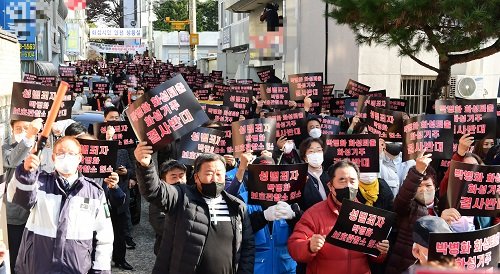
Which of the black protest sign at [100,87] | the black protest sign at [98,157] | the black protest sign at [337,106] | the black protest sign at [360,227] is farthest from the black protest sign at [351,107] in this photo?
the black protest sign at [100,87]

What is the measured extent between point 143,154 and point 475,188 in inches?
91.7

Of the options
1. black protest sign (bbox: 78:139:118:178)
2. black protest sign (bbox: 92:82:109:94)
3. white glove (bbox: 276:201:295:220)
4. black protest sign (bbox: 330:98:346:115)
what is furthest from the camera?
black protest sign (bbox: 92:82:109:94)

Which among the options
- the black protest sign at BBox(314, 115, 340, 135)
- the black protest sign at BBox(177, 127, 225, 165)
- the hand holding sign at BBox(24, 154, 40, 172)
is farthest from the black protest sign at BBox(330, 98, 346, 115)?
the hand holding sign at BBox(24, 154, 40, 172)

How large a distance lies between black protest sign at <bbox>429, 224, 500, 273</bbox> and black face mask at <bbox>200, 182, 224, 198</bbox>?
1.53 m

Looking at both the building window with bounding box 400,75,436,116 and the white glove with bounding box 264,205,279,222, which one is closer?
the white glove with bounding box 264,205,279,222

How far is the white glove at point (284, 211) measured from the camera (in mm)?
5121

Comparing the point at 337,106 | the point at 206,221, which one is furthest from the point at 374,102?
the point at 206,221

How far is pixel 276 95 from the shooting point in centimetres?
1147

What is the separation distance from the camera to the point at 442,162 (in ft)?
22.1

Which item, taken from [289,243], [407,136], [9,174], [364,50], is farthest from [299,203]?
[364,50]

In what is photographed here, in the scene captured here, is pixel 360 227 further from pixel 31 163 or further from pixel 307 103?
pixel 307 103

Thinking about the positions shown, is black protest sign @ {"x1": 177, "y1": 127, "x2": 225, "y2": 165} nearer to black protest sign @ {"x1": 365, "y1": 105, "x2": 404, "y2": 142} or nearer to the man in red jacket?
black protest sign @ {"x1": 365, "y1": 105, "x2": 404, "y2": 142}

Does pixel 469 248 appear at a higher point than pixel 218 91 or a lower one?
lower

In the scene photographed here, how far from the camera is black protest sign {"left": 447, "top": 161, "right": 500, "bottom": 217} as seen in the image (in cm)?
497
